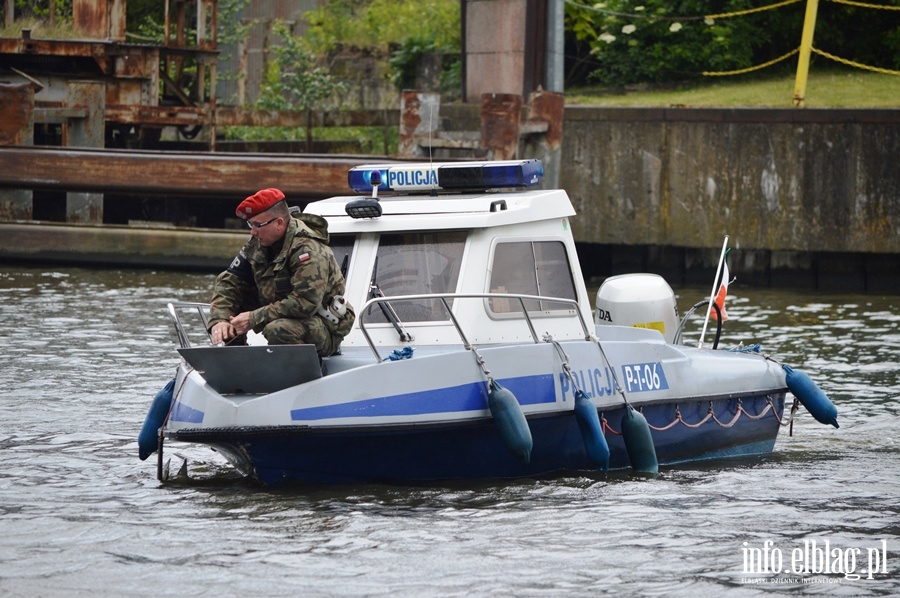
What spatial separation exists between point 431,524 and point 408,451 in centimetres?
69

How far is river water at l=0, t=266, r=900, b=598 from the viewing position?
6613 millimetres

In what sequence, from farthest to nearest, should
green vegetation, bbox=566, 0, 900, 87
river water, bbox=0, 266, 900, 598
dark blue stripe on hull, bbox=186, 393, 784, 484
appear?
green vegetation, bbox=566, 0, 900, 87, dark blue stripe on hull, bbox=186, 393, 784, 484, river water, bbox=0, 266, 900, 598

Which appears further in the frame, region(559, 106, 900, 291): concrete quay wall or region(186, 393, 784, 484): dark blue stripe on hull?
region(559, 106, 900, 291): concrete quay wall

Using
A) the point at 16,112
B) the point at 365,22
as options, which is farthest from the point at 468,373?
the point at 365,22

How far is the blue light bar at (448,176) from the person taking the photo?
30.9ft

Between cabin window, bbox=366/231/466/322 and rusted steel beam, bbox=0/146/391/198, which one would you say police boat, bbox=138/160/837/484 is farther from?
rusted steel beam, bbox=0/146/391/198

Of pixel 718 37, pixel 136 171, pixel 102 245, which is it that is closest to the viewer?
pixel 136 171

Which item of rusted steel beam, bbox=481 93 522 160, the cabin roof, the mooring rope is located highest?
rusted steel beam, bbox=481 93 522 160

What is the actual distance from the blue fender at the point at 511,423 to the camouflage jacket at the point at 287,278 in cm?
119

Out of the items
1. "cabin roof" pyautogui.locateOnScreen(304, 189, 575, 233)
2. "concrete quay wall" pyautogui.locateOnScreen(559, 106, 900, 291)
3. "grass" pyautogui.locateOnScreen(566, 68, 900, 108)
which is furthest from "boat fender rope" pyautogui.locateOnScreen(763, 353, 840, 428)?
"grass" pyautogui.locateOnScreen(566, 68, 900, 108)

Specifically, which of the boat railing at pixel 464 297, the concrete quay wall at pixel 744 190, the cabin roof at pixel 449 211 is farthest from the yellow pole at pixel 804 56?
the boat railing at pixel 464 297

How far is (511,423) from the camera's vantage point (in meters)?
7.87

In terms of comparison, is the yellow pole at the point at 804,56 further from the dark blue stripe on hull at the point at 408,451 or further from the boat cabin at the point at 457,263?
the dark blue stripe on hull at the point at 408,451

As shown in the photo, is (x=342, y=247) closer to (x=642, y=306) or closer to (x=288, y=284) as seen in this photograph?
(x=288, y=284)
